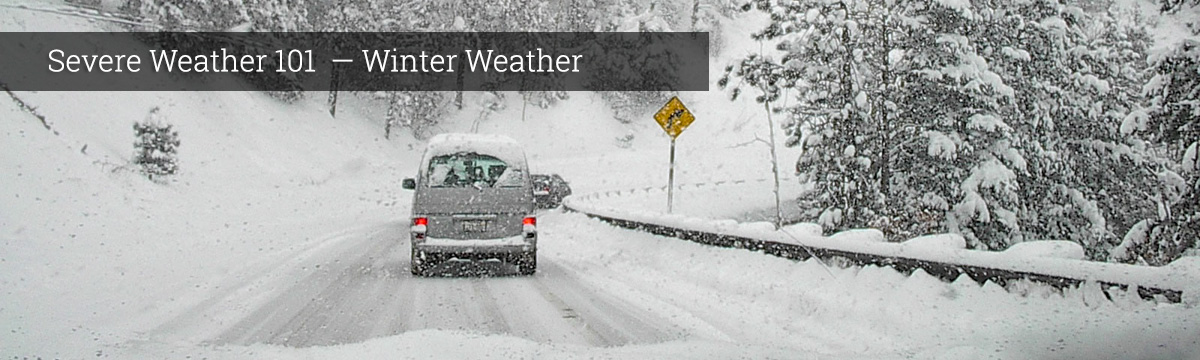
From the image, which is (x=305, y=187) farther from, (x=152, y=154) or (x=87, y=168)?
(x=87, y=168)

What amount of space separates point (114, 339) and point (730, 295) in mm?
6077

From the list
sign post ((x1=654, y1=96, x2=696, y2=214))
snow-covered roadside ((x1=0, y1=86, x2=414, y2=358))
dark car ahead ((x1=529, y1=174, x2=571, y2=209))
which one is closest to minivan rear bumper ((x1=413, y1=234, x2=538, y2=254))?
snow-covered roadside ((x1=0, y1=86, x2=414, y2=358))

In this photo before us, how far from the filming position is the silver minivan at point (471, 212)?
11.0 m

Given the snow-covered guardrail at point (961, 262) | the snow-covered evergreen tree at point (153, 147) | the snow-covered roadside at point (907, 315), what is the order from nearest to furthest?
1. the snow-covered roadside at point (907, 315)
2. the snow-covered guardrail at point (961, 262)
3. the snow-covered evergreen tree at point (153, 147)

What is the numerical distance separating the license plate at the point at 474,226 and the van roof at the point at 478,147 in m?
1.16

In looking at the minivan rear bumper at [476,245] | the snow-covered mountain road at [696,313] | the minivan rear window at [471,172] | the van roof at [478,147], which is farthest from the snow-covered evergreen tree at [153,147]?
the minivan rear bumper at [476,245]

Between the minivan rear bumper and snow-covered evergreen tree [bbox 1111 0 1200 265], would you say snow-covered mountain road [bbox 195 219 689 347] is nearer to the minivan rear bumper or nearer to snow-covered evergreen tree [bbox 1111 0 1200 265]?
the minivan rear bumper

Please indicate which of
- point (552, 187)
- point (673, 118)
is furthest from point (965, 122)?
point (552, 187)

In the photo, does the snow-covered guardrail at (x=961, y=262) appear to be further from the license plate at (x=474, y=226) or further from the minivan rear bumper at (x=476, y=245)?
the license plate at (x=474, y=226)

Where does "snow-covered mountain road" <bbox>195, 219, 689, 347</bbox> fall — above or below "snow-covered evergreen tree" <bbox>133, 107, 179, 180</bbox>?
below

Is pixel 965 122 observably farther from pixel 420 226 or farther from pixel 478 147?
pixel 420 226

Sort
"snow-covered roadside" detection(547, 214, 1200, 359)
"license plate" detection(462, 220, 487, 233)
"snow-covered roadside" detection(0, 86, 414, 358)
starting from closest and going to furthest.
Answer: "snow-covered roadside" detection(547, 214, 1200, 359) < "snow-covered roadside" detection(0, 86, 414, 358) < "license plate" detection(462, 220, 487, 233)

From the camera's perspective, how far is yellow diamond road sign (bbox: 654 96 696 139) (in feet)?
59.9

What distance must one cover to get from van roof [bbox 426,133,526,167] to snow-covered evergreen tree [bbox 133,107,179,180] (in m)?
15.6
